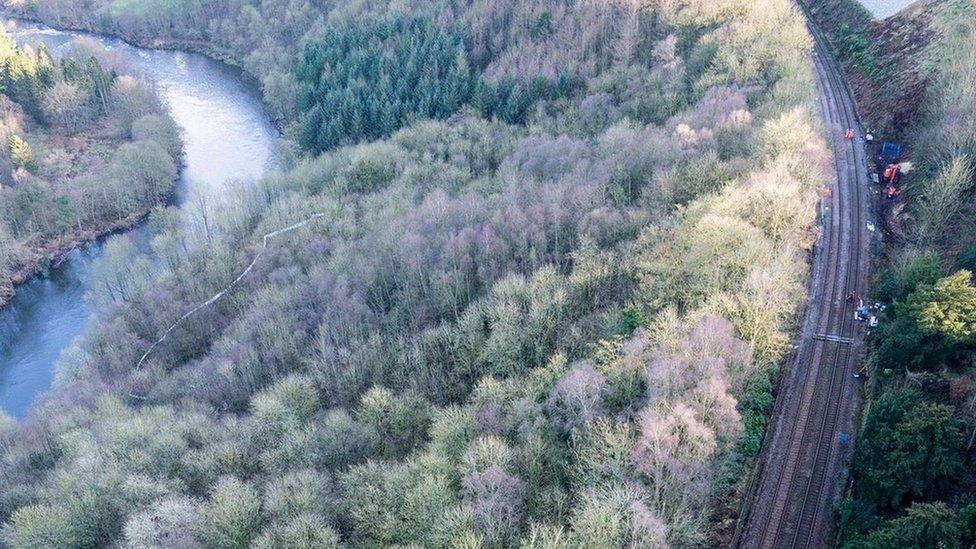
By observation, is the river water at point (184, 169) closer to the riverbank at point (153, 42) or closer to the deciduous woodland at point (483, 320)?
the riverbank at point (153, 42)

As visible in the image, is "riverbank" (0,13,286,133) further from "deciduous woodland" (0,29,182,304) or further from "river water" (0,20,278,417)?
"deciduous woodland" (0,29,182,304)

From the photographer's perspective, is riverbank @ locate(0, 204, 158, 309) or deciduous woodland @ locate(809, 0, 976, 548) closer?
deciduous woodland @ locate(809, 0, 976, 548)

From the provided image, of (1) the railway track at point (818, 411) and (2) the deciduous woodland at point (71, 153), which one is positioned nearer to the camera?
(1) the railway track at point (818, 411)

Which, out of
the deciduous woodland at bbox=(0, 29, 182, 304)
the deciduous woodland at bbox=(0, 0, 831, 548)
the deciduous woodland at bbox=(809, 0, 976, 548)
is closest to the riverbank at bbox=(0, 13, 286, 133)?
the deciduous woodland at bbox=(0, 29, 182, 304)

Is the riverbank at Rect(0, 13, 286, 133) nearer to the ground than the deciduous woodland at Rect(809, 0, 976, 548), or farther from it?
farther from it

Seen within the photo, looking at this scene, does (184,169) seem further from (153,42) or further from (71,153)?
(153,42)

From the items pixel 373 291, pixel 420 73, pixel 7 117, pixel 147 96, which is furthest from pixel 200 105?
pixel 373 291

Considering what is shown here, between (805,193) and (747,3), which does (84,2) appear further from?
(805,193)

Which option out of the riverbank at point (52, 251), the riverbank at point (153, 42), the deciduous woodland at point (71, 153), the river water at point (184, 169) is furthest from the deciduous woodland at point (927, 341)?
the riverbank at point (153, 42)
